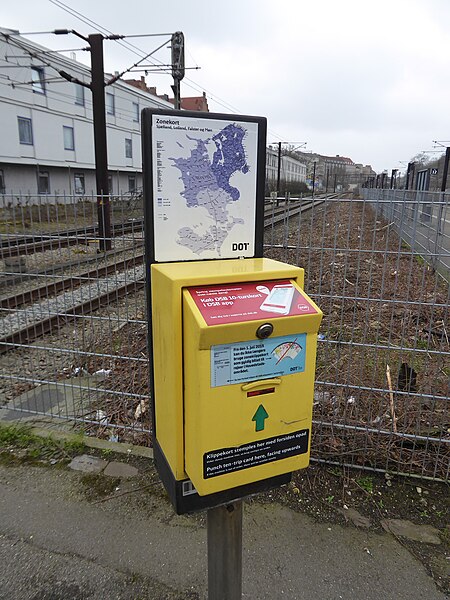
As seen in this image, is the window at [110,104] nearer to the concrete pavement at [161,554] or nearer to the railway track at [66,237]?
the railway track at [66,237]

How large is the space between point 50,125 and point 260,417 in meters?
36.5

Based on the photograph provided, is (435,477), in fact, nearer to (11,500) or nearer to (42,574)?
(42,574)

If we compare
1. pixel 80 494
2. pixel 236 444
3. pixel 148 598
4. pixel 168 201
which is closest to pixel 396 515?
pixel 148 598

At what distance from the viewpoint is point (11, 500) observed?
9.55ft

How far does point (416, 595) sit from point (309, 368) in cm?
150

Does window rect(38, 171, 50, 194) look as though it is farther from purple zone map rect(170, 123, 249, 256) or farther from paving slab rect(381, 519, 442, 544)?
paving slab rect(381, 519, 442, 544)

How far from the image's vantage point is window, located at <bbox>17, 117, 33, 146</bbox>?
30.4 meters

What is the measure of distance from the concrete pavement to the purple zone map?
5.67 ft

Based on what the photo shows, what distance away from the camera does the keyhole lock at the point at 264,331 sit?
1529mm

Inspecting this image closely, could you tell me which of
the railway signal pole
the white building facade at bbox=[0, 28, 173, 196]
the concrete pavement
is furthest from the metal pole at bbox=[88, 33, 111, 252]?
the white building facade at bbox=[0, 28, 173, 196]

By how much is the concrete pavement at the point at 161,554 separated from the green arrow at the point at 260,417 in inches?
47.8

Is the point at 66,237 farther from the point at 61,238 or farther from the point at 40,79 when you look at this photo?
the point at 40,79

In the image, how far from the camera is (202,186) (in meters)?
2.00

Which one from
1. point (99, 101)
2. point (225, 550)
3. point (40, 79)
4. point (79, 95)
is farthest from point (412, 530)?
point (79, 95)
